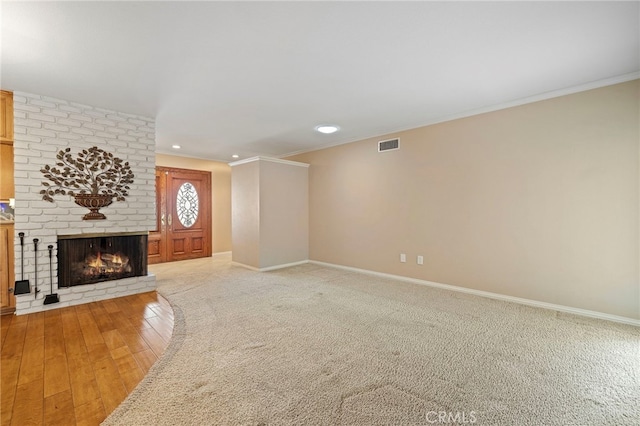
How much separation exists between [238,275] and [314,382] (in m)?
3.42

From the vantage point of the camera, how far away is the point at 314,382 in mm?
1867

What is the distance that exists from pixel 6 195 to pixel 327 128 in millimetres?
4259

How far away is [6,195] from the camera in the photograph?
10.6 ft

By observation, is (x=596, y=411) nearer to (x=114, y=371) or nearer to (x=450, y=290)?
(x=450, y=290)

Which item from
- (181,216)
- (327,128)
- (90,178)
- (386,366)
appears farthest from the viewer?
(181,216)

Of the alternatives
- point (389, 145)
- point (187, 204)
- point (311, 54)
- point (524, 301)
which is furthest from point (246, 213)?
point (524, 301)

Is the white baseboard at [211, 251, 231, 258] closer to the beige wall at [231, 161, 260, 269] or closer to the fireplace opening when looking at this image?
the beige wall at [231, 161, 260, 269]

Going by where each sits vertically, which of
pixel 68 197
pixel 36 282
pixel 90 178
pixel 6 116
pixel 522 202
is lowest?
pixel 36 282

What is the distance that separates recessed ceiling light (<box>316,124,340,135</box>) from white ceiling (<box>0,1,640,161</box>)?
0.58m

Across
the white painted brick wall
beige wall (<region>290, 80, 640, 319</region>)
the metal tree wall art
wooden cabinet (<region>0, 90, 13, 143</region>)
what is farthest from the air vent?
wooden cabinet (<region>0, 90, 13, 143</region>)

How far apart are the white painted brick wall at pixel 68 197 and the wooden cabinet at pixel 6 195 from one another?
0.38 ft

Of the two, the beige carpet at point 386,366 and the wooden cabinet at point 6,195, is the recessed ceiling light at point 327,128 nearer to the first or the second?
the beige carpet at point 386,366

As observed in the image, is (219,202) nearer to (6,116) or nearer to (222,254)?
(222,254)

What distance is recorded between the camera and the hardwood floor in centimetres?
164
